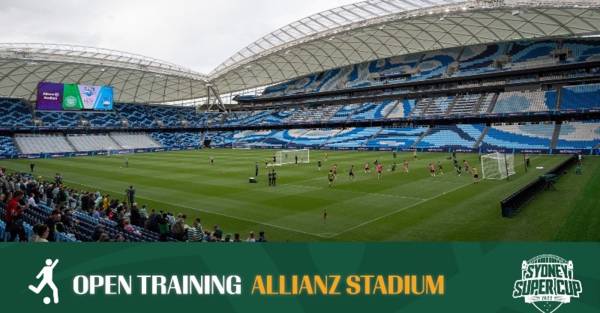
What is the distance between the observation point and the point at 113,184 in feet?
102

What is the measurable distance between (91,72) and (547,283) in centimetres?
7765

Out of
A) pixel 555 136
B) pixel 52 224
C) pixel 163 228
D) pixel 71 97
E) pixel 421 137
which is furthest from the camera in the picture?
pixel 421 137

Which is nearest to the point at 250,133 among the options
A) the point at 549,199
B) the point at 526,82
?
the point at 526,82

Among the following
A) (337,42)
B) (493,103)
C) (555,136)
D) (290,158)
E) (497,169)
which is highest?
(337,42)

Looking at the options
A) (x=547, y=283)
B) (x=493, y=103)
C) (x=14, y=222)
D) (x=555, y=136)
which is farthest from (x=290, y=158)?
(x=547, y=283)

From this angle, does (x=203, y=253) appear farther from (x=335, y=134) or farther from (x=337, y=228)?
(x=335, y=134)

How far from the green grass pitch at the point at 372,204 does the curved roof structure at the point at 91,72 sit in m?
30.4

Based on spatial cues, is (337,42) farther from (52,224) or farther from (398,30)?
(52,224)

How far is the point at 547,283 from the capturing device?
21.2 ft

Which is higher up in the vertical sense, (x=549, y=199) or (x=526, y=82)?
(x=526, y=82)

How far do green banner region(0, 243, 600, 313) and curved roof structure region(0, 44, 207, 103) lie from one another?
5977 centimetres

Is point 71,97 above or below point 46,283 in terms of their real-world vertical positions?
above

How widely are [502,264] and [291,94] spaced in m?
87.5

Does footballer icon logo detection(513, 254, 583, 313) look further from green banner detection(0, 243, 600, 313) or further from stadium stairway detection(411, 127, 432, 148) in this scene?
stadium stairway detection(411, 127, 432, 148)
